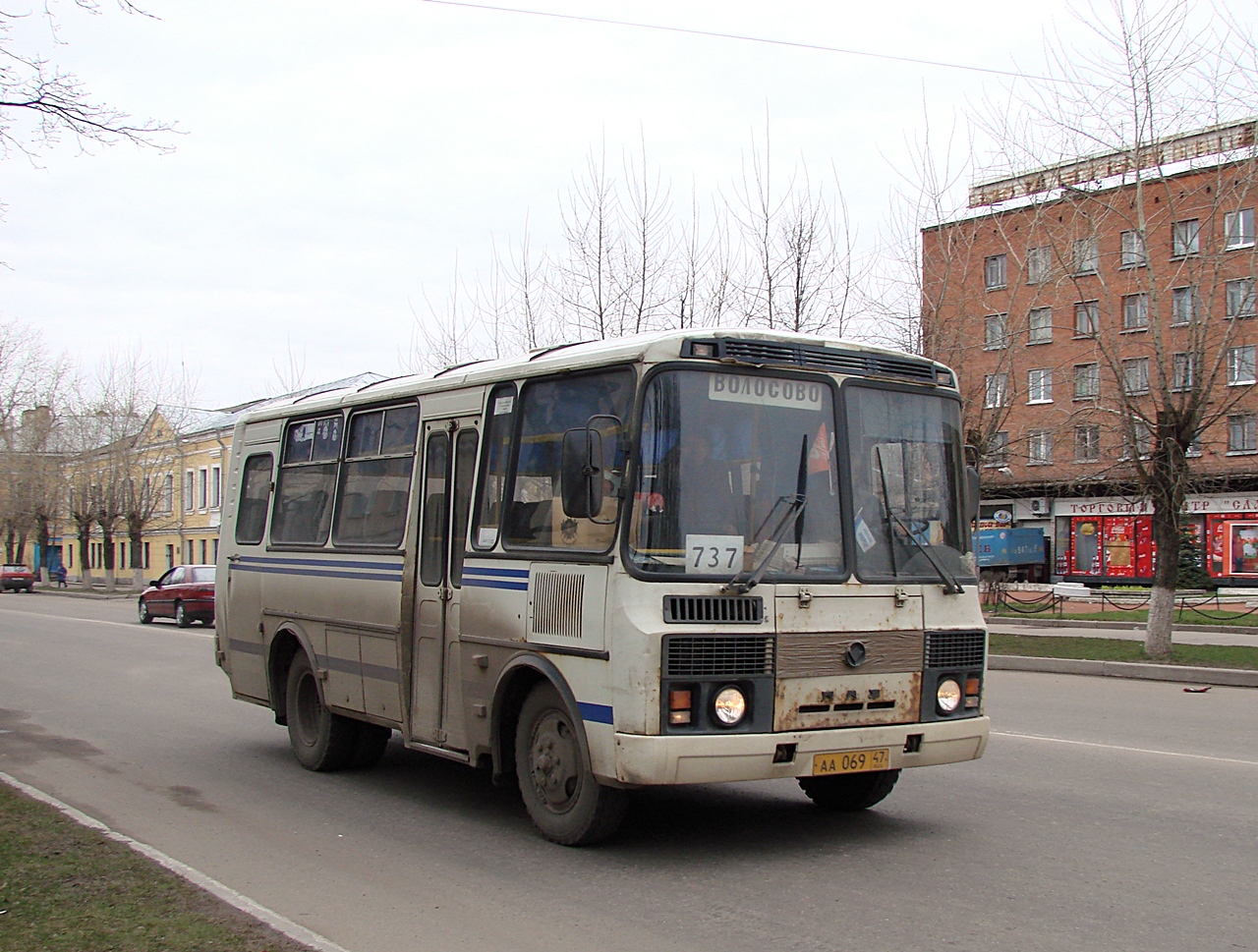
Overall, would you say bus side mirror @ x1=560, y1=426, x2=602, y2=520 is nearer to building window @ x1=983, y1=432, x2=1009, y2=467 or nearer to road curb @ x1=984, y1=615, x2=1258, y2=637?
building window @ x1=983, y1=432, x2=1009, y2=467

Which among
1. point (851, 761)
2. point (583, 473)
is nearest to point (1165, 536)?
point (851, 761)

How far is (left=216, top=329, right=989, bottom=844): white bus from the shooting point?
670cm

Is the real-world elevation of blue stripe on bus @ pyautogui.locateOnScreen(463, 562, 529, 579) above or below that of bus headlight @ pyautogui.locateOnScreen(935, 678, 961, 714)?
above

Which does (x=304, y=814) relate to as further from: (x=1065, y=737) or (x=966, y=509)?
(x=1065, y=737)

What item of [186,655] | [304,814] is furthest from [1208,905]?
[186,655]

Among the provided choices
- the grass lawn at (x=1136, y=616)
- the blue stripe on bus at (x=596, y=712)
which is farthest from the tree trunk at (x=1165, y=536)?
the blue stripe on bus at (x=596, y=712)

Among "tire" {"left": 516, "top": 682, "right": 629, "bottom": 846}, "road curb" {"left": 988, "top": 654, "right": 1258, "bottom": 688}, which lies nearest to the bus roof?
"tire" {"left": 516, "top": 682, "right": 629, "bottom": 846}

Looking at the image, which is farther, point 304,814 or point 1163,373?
point 1163,373

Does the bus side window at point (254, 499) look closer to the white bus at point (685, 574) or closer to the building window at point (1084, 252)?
the white bus at point (685, 574)

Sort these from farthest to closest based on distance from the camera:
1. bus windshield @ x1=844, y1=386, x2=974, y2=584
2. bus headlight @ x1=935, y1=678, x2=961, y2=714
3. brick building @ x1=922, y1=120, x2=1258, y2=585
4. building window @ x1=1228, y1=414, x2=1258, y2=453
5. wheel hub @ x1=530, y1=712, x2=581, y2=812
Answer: building window @ x1=1228, y1=414, x2=1258, y2=453 < brick building @ x1=922, y1=120, x2=1258, y2=585 < bus headlight @ x1=935, y1=678, x2=961, y2=714 < bus windshield @ x1=844, y1=386, x2=974, y2=584 < wheel hub @ x1=530, y1=712, x2=581, y2=812

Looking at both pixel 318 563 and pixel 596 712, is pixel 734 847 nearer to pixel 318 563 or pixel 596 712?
pixel 596 712

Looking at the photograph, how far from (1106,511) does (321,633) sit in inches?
1825

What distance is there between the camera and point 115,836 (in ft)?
24.0

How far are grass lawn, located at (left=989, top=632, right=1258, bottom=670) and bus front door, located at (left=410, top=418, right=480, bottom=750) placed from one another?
12957mm
